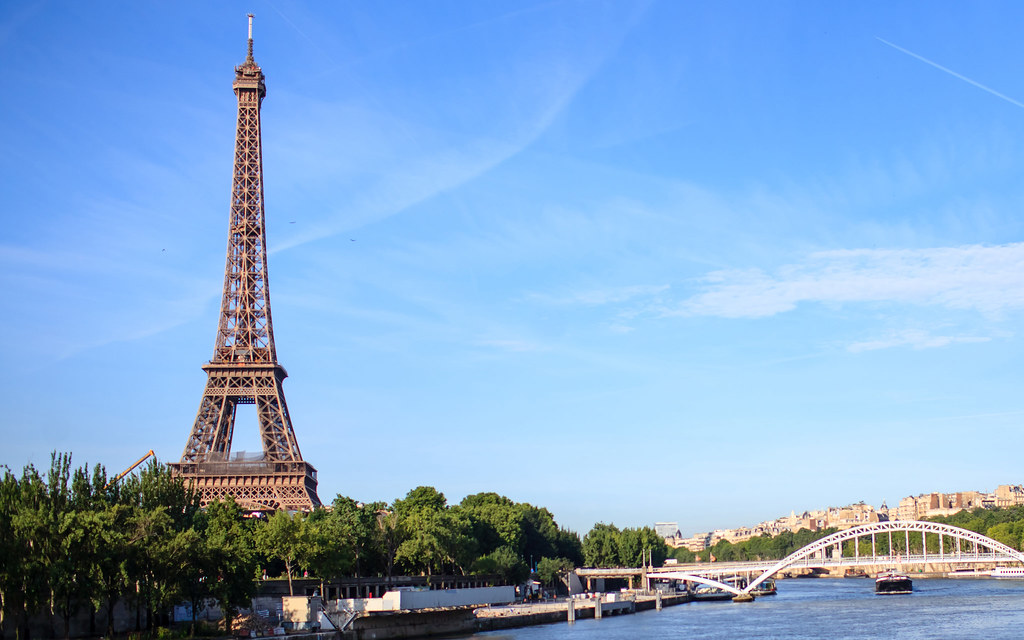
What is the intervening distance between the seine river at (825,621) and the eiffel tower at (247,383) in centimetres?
2257

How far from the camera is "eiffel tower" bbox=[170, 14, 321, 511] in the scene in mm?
77250

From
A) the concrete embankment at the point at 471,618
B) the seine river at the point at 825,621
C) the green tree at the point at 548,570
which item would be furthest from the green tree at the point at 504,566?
the seine river at the point at 825,621

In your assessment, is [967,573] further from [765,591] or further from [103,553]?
[103,553]

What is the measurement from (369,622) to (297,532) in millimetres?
8203

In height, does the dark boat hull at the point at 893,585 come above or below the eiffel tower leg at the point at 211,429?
below

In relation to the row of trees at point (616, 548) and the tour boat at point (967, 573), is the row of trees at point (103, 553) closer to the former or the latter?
the row of trees at point (616, 548)

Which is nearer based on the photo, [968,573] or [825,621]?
[825,621]

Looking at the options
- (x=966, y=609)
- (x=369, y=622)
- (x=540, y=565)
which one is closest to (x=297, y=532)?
(x=369, y=622)

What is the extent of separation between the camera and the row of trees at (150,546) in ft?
→ 136

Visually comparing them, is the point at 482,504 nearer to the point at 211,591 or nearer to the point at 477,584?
the point at 477,584

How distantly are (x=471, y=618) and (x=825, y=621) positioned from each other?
2277 centimetres

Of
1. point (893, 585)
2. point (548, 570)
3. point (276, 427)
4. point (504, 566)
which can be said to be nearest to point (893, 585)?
point (893, 585)

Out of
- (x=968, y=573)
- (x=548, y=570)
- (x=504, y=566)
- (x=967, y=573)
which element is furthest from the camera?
(x=967, y=573)

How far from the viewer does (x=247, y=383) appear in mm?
81250
